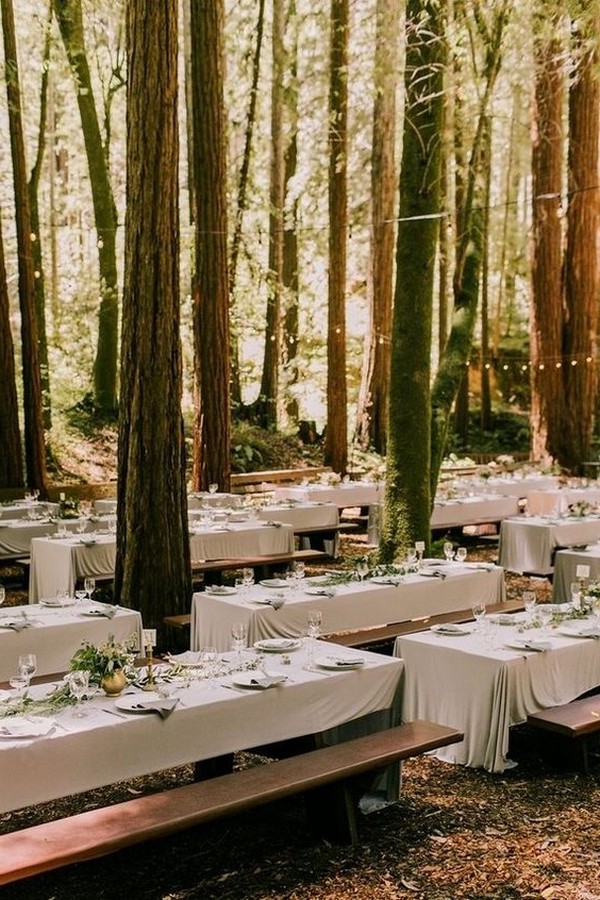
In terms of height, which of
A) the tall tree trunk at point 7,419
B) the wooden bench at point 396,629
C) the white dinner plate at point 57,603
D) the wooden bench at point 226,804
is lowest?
the wooden bench at point 226,804

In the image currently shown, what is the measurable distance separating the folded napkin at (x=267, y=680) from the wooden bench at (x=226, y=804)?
1.19 feet

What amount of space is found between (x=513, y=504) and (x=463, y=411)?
11743 mm

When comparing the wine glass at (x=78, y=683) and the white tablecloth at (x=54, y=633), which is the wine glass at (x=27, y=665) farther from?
the white tablecloth at (x=54, y=633)

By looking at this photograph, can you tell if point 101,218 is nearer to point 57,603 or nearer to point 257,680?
point 57,603

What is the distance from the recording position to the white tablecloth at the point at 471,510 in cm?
1354

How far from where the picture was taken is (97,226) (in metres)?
19.3

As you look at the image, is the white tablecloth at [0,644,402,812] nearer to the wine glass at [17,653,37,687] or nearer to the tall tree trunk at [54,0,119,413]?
the wine glass at [17,653,37,687]

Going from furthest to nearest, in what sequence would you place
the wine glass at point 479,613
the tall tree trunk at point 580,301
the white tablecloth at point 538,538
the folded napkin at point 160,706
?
the tall tree trunk at point 580,301 < the white tablecloth at point 538,538 < the wine glass at point 479,613 < the folded napkin at point 160,706

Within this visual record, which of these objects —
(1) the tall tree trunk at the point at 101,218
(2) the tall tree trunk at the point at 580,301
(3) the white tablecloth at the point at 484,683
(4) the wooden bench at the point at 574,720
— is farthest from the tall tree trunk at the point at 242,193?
(4) the wooden bench at the point at 574,720

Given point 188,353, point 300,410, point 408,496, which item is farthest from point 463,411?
point 408,496

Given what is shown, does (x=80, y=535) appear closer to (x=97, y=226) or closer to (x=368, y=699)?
(x=368, y=699)

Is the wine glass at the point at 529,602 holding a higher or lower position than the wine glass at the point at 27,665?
lower

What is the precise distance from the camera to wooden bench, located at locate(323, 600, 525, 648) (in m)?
7.20

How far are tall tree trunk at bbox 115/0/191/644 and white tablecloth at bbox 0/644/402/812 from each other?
2918 mm
